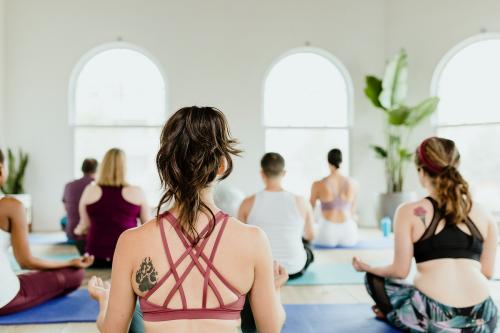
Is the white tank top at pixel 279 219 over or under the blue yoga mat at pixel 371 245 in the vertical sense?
over

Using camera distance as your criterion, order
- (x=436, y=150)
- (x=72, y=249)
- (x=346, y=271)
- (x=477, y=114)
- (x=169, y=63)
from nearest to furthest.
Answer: (x=436, y=150) → (x=346, y=271) → (x=72, y=249) → (x=477, y=114) → (x=169, y=63)

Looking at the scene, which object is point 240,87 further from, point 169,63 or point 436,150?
point 436,150

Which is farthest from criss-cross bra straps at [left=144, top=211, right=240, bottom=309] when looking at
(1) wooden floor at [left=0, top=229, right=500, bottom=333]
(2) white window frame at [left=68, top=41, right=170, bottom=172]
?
(2) white window frame at [left=68, top=41, right=170, bottom=172]

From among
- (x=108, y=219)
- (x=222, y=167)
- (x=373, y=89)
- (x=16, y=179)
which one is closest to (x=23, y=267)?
(x=108, y=219)

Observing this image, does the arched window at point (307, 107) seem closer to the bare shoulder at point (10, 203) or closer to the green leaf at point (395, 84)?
the green leaf at point (395, 84)

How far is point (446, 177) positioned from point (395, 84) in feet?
15.3

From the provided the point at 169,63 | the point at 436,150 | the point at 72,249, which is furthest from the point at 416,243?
the point at 169,63

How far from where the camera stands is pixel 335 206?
4965 mm

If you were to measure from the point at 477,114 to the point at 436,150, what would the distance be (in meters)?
4.84

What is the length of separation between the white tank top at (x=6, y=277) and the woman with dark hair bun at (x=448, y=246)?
181 cm

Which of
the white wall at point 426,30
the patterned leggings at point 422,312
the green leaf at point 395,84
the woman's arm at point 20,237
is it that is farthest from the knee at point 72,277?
the white wall at point 426,30

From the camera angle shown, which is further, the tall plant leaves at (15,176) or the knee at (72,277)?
the tall plant leaves at (15,176)

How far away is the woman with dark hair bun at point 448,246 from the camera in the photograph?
1.95 metres

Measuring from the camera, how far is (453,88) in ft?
21.5
